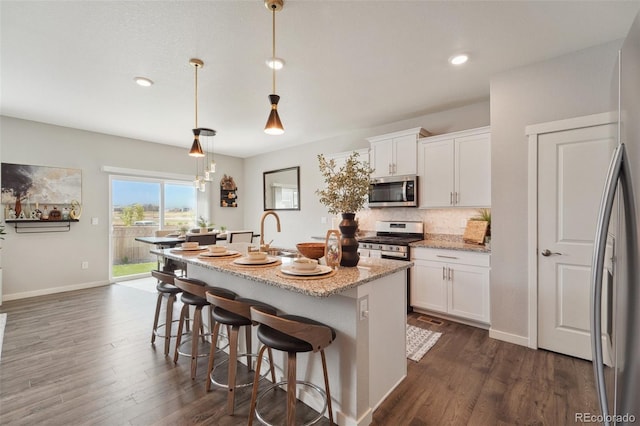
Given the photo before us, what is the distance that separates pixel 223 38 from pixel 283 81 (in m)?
0.85

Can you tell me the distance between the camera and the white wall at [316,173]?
3.81 metres

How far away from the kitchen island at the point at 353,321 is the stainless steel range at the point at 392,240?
152cm

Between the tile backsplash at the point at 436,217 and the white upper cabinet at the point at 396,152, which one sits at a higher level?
the white upper cabinet at the point at 396,152

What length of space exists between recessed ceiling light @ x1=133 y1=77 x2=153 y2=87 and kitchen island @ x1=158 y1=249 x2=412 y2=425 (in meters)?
2.19

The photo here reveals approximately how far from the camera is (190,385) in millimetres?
2107

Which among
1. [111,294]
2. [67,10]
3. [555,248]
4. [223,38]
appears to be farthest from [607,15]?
[111,294]

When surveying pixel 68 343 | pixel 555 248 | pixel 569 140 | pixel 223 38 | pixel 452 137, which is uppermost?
pixel 223 38

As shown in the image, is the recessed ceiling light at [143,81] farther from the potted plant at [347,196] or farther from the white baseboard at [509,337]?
the white baseboard at [509,337]

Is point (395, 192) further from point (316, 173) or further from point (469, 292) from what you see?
point (316, 173)

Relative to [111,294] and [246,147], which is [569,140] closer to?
[246,147]

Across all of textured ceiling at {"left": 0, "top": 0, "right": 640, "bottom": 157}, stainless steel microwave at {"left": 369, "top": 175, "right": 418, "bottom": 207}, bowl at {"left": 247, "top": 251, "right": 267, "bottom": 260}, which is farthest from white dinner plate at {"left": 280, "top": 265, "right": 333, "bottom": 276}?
stainless steel microwave at {"left": 369, "top": 175, "right": 418, "bottom": 207}

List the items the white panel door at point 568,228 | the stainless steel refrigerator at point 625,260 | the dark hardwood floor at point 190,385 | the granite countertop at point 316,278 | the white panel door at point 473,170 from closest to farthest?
the stainless steel refrigerator at point 625,260
the granite countertop at point 316,278
the dark hardwood floor at point 190,385
the white panel door at point 568,228
the white panel door at point 473,170

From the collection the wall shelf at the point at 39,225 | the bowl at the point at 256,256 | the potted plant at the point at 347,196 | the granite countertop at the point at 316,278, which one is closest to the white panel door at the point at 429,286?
the granite countertop at the point at 316,278

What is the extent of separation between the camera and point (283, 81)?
303cm
